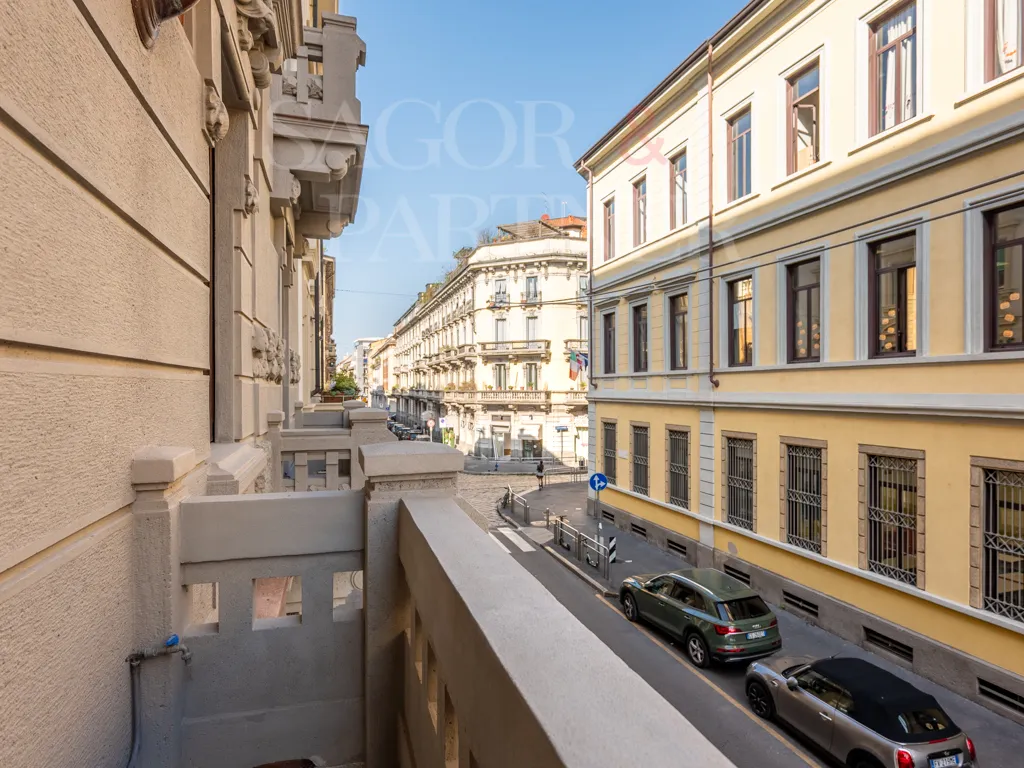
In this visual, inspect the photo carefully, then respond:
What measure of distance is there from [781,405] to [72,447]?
12.9 metres

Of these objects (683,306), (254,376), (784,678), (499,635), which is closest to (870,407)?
(784,678)

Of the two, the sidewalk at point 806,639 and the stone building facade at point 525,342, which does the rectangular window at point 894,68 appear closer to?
the sidewalk at point 806,639

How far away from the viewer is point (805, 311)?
12.4 metres

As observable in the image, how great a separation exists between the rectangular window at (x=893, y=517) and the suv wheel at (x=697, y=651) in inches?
134

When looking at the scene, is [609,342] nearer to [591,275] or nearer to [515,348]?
[591,275]

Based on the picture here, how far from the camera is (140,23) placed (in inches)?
94.8

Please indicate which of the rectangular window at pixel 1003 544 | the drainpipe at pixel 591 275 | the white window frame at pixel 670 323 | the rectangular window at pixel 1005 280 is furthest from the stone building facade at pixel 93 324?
the drainpipe at pixel 591 275

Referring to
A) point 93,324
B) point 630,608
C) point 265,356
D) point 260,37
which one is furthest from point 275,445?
point 630,608

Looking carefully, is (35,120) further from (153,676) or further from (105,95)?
(153,676)

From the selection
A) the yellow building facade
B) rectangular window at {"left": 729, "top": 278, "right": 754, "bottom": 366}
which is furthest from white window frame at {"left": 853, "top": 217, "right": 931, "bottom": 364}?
rectangular window at {"left": 729, "top": 278, "right": 754, "bottom": 366}

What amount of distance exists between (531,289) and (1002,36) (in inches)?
1239

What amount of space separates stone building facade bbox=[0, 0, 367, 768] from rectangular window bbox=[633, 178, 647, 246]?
627 inches

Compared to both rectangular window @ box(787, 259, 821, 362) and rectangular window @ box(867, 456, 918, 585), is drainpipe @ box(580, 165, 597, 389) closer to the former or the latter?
rectangular window @ box(787, 259, 821, 362)

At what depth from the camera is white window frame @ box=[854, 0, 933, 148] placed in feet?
31.6
